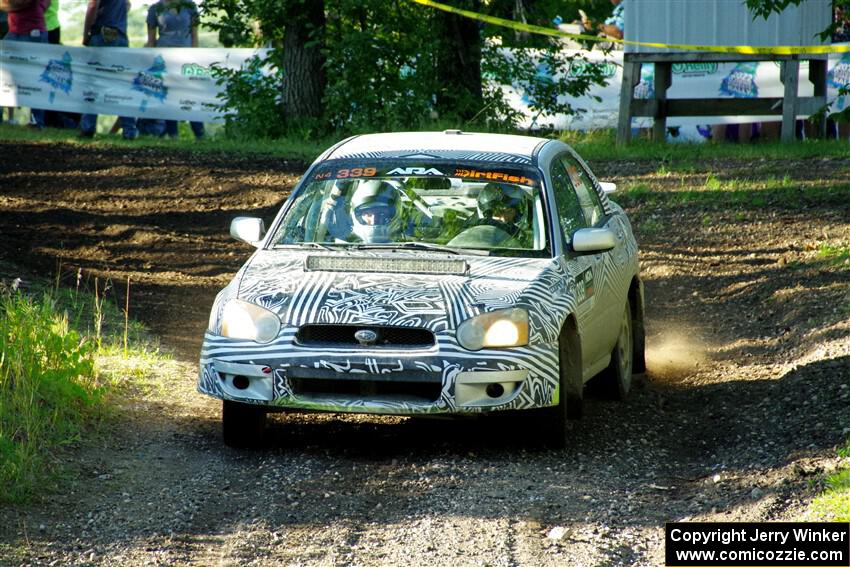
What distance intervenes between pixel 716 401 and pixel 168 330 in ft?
13.5

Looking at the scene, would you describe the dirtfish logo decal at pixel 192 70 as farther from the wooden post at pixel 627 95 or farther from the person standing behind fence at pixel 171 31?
the wooden post at pixel 627 95

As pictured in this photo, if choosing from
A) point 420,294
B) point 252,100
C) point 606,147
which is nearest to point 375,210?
point 420,294

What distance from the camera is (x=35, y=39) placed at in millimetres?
23750

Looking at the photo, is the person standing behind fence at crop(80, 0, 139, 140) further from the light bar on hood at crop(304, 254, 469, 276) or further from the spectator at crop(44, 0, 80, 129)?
the light bar on hood at crop(304, 254, 469, 276)

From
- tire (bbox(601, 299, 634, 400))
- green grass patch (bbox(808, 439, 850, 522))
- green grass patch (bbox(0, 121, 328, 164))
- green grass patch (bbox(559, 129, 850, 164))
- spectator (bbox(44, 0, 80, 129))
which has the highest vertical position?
spectator (bbox(44, 0, 80, 129))

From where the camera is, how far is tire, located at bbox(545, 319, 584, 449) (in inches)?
275

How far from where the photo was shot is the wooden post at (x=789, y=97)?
19.9m

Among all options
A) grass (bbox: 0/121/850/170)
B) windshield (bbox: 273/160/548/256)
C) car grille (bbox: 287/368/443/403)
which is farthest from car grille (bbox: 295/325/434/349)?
grass (bbox: 0/121/850/170)

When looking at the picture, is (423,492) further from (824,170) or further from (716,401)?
(824,170)

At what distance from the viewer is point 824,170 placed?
16.8m

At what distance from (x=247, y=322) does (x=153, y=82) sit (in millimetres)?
17730

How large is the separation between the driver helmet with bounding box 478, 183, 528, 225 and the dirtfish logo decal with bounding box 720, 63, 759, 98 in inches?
630

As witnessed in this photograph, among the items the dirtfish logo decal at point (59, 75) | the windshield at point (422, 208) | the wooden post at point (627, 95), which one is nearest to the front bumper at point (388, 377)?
the windshield at point (422, 208)

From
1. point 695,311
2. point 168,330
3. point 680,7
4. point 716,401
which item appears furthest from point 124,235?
point 680,7
